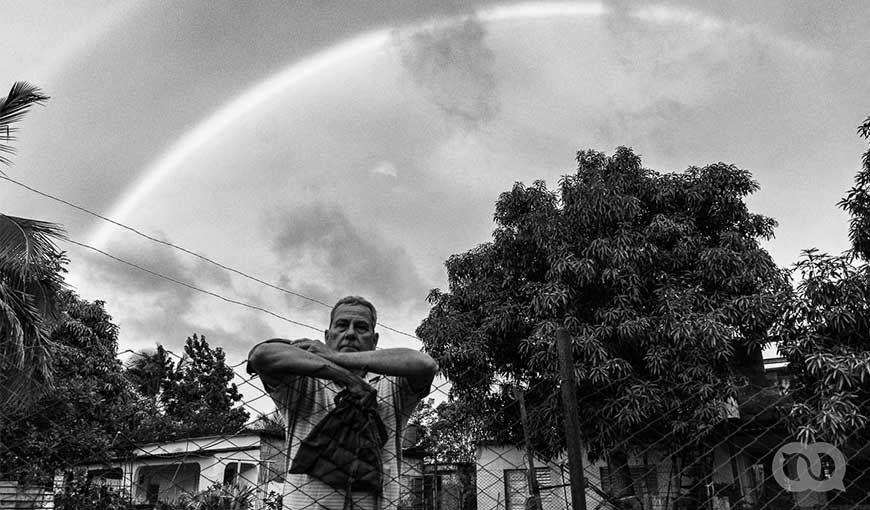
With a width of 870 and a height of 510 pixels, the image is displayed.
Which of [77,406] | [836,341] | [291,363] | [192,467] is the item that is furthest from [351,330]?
[192,467]

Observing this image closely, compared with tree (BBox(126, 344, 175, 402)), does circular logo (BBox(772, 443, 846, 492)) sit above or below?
below

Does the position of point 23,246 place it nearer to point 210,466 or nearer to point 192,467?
point 210,466

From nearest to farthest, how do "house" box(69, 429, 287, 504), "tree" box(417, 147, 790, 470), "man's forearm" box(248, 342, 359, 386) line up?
"man's forearm" box(248, 342, 359, 386) → "house" box(69, 429, 287, 504) → "tree" box(417, 147, 790, 470)

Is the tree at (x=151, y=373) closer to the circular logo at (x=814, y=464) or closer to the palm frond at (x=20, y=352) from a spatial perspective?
the palm frond at (x=20, y=352)

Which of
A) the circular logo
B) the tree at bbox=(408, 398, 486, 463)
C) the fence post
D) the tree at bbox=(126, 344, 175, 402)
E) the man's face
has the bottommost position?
the fence post

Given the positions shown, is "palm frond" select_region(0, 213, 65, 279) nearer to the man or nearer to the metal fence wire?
the metal fence wire

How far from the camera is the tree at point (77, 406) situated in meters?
8.77

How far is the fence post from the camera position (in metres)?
2.40

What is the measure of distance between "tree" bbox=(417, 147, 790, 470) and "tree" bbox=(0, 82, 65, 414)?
6523mm

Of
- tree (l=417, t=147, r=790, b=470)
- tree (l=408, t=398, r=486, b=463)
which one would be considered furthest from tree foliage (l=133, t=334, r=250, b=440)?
tree (l=417, t=147, r=790, b=470)

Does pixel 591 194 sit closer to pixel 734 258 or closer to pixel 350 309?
pixel 734 258

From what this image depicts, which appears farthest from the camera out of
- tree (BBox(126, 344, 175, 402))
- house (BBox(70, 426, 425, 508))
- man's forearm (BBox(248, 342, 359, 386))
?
tree (BBox(126, 344, 175, 402))

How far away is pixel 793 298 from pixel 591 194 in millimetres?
3555

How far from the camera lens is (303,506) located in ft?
7.62
